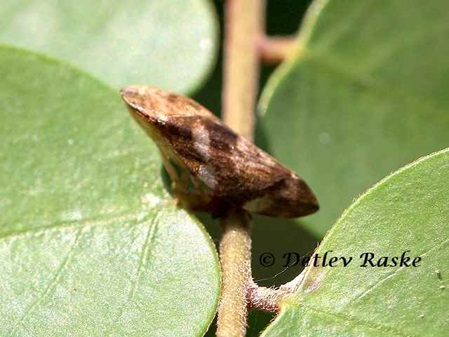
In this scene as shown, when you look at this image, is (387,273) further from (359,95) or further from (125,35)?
(125,35)

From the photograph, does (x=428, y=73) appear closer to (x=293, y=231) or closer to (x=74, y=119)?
(x=293, y=231)

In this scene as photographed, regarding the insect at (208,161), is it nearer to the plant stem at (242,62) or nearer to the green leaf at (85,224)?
the green leaf at (85,224)

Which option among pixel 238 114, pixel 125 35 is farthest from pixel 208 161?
pixel 125 35

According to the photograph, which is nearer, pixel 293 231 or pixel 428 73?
pixel 428 73

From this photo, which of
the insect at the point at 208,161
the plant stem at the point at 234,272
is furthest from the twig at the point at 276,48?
the plant stem at the point at 234,272

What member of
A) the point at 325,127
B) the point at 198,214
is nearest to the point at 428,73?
Answer: the point at 325,127

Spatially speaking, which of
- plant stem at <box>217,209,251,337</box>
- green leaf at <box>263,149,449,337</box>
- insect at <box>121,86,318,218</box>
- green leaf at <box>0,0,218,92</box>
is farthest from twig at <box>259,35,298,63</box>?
green leaf at <box>263,149,449,337</box>
